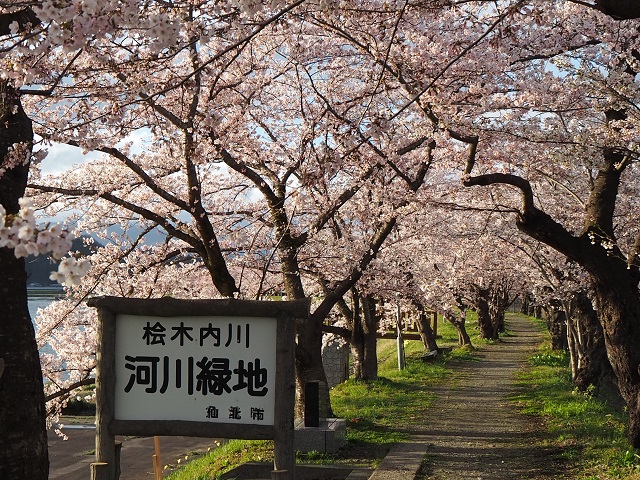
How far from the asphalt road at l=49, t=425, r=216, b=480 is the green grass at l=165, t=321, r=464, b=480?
3685mm

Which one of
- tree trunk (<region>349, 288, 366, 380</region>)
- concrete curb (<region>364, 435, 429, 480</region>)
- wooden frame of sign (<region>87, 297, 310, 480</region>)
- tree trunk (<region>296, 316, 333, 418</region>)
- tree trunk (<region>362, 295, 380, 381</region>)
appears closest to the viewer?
wooden frame of sign (<region>87, 297, 310, 480</region>)

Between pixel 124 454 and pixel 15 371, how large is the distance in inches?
736

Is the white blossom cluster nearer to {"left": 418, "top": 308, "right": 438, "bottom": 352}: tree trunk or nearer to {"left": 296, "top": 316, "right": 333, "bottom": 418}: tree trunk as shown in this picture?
{"left": 296, "top": 316, "right": 333, "bottom": 418}: tree trunk

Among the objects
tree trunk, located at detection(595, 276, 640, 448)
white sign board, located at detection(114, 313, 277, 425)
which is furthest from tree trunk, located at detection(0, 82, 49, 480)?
tree trunk, located at detection(595, 276, 640, 448)

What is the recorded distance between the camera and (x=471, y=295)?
4019cm

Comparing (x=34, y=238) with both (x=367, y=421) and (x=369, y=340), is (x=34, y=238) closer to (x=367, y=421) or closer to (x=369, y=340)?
(x=367, y=421)

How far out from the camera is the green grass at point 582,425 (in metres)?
9.39

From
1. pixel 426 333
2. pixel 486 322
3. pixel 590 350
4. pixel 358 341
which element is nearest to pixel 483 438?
pixel 590 350

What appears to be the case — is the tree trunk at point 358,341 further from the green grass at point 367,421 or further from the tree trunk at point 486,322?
the tree trunk at point 486,322

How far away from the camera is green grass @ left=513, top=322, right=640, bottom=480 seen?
9.39 m

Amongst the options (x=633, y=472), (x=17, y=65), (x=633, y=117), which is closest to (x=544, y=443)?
(x=633, y=472)

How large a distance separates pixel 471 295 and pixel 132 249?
30.4m

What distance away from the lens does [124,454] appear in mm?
23672

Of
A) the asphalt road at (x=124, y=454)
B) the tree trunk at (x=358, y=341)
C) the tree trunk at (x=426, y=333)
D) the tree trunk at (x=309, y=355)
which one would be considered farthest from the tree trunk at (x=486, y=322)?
the tree trunk at (x=309, y=355)
